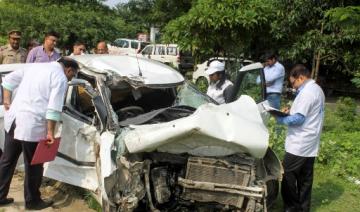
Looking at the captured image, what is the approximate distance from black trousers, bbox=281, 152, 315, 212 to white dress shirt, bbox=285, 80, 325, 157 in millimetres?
121

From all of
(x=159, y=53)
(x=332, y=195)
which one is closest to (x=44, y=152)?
(x=332, y=195)

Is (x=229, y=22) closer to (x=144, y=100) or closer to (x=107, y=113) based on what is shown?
(x=144, y=100)

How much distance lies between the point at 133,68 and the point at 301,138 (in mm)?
2132

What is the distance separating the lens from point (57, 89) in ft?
15.5

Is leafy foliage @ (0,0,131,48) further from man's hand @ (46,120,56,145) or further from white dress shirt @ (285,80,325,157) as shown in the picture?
white dress shirt @ (285,80,325,157)

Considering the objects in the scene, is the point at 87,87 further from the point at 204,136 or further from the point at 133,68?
the point at 204,136

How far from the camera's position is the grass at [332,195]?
5516 millimetres

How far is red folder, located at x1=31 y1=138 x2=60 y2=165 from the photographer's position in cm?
472

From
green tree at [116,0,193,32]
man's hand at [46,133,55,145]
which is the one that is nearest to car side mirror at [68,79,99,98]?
man's hand at [46,133,55,145]

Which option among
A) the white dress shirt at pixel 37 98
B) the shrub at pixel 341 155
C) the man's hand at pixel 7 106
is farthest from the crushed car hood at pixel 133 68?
the shrub at pixel 341 155

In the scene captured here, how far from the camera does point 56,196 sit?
562cm

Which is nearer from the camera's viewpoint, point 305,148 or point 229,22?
point 305,148

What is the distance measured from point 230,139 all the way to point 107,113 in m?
1.32

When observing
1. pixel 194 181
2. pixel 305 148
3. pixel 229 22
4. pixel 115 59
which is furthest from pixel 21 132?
pixel 229 22
